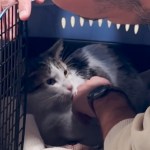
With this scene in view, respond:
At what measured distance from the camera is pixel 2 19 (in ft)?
2.65

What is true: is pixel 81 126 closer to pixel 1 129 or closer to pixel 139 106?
pixel 139 106

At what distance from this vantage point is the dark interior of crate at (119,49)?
3.80 ft

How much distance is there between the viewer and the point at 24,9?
0.83 m

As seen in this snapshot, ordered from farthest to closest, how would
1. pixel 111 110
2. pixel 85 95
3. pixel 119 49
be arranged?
pixel 119 49, pixel 85 95, pixel 111 110

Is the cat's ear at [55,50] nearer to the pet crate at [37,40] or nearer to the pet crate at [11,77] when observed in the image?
the pet crate at [37,40]

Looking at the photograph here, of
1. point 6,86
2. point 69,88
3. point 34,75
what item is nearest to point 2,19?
point 6,86

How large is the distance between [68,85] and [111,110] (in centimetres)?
27

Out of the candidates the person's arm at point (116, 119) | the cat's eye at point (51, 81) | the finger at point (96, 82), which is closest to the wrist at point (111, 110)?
the person's arm at point (116, 119)

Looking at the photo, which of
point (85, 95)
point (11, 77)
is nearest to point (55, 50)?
point (85, 95)

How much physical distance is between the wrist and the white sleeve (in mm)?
53

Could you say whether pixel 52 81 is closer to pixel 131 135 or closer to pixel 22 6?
pixel 22 6

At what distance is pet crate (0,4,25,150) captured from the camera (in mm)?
836

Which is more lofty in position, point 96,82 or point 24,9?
point 24,9

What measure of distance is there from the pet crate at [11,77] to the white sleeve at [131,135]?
0.78 ft
